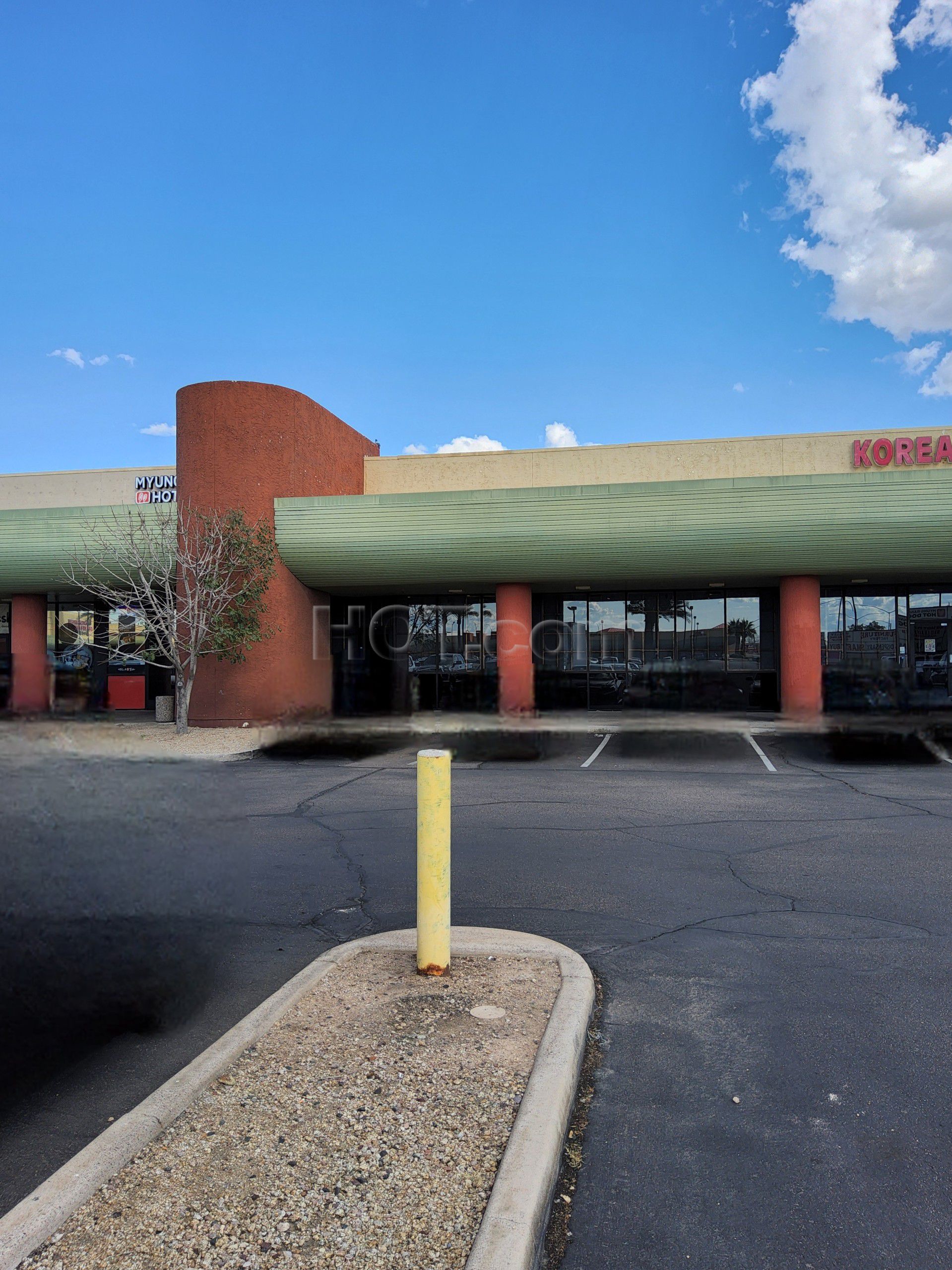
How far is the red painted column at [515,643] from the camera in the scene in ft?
78.0

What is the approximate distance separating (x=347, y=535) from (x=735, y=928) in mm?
17347

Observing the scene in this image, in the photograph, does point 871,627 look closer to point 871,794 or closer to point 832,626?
point 832,626

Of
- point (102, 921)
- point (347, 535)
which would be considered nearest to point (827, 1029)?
point (102, 921)

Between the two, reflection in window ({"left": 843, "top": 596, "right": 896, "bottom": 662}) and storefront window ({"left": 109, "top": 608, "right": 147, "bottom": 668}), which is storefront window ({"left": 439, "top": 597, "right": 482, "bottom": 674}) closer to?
storefront window ({"left": 109, "top": 608, "right": 147, "bottom": 668})

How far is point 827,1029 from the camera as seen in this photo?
4238 mm

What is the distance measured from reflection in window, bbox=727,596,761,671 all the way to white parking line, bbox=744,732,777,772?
6566 mm

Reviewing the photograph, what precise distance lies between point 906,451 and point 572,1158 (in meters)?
22.4

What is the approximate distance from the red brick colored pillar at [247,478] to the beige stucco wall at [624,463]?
3.55 metres

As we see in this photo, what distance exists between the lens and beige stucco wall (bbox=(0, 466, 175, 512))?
93.9ft

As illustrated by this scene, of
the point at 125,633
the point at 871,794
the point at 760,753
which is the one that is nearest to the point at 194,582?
the point at 125,633

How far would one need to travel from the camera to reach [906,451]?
21.7 meters

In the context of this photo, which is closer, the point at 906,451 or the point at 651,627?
the point at 906,451

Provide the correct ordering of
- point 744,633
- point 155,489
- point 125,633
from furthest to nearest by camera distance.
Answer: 1. point 155,489
2. point 744,633
3. point 125,633

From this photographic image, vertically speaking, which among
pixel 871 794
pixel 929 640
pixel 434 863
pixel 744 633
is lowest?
pixel 871 794
